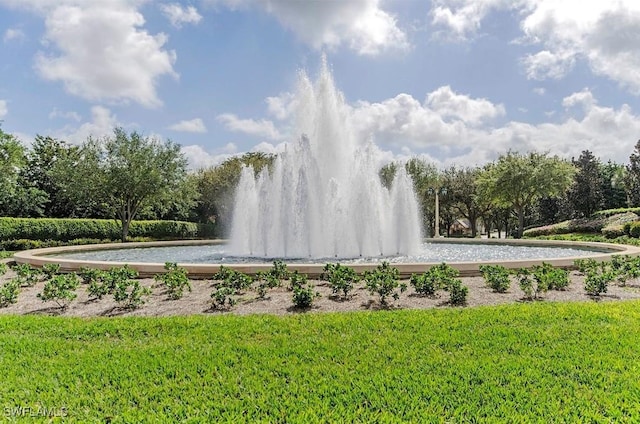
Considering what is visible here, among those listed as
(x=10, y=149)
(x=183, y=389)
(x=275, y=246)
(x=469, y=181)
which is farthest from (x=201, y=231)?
(x=183, y=389)

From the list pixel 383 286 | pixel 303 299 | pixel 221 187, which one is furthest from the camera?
pixel 221 187

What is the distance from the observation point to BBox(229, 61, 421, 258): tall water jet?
49.4 ft

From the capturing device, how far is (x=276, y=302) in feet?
23.7

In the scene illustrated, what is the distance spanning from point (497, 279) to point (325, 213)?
27.0 feet

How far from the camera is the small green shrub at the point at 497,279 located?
777cm

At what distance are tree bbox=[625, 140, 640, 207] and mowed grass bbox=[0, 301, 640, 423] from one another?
129 feet

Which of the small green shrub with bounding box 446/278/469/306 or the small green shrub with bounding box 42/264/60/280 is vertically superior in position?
the small green shrub with bounding box 42/264/60/280

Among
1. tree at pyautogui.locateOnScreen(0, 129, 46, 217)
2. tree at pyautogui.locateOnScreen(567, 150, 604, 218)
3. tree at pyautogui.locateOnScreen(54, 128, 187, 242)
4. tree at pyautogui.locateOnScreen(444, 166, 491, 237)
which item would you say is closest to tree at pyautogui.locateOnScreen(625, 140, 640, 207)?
tree at pyautogui.locateOnScreen(567, 150, 604, 218)

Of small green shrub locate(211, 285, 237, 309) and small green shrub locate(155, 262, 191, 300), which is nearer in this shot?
small green shrub locate(211, 285, 237, 309)

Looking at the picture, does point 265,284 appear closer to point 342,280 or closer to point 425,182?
point 342,280

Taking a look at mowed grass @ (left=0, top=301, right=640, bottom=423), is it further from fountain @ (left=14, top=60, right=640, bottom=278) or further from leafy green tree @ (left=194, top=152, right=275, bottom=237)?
leafy green tree @ (left=194, top=152, right=275, bottom=237)

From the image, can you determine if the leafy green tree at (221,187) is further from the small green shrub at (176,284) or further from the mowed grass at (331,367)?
the mowed grass at (331,367)

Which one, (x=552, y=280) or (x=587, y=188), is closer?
(x=552, y=280)

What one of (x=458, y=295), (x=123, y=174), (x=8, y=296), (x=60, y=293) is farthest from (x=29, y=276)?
(x=123, y=174)
